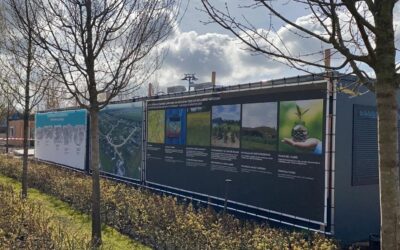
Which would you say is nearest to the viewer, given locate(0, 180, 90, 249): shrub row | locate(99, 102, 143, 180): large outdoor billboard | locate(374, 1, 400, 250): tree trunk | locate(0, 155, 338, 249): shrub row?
locate(374, 1, 400, 250): tree trunk

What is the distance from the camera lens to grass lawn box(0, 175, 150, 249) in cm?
707

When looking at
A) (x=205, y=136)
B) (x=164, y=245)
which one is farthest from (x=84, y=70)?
(x=205, y=136)

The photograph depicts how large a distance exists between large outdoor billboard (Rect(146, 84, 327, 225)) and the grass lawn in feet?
9.20

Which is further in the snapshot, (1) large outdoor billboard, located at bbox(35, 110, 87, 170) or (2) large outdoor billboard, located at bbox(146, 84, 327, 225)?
(1) large outdoor billboard, located at bbox(35, 110, 87, 170)

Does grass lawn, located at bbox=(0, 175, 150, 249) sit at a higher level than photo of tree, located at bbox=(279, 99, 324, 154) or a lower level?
lower

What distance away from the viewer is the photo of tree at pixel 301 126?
762cm

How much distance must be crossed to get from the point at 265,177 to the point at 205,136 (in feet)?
7.64

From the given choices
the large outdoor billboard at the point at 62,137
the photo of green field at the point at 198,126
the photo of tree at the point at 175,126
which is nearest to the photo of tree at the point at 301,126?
the photo of green field at the point at 198,126

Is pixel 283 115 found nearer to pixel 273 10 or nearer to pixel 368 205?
pixel 368 205

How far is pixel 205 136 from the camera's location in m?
10.5

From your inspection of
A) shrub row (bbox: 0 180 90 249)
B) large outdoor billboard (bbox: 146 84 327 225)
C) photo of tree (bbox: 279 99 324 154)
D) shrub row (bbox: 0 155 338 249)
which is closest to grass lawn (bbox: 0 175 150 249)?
shrub row (bbox: 0 155 338 249)

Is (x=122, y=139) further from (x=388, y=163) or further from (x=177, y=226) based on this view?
(x=388, y=163)

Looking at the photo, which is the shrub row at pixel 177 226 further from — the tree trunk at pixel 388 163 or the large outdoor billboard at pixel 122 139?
the tree trunk at pixel 388 163

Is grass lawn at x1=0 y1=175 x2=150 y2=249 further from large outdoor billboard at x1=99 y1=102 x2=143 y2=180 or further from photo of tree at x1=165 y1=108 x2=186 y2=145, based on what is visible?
photo of tree at x1=165 y1=108 x2=186 y2=145
